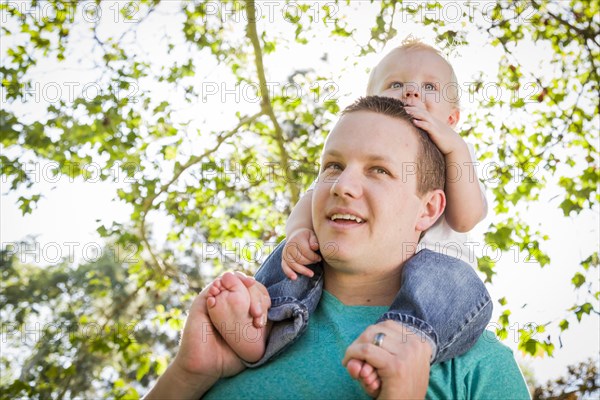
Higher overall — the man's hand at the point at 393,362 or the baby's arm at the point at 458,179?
the baby's arm at the point at 458,179

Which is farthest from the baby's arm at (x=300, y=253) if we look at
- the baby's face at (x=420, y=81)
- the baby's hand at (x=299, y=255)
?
the baby's face at (x=420, y=81)

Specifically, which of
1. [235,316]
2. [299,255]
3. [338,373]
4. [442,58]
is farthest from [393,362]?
[442,58]

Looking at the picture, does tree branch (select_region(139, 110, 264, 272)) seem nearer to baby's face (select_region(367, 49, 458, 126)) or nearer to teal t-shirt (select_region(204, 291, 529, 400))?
baby's face (select_region(367, 49, 458, 126))

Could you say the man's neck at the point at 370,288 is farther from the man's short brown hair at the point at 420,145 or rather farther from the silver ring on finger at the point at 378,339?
the silver ring on finger at the point at 378,339

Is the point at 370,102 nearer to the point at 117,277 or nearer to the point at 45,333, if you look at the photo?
the point at 45,333

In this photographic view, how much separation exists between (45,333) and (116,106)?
211 cm

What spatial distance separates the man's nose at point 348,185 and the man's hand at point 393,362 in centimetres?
40

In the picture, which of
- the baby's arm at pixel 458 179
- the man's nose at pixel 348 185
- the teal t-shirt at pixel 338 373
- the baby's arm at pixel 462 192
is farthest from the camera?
the baby's arm at pixel 462 192

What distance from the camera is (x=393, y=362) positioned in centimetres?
133

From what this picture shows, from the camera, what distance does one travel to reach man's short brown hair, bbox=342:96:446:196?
5.97 feet

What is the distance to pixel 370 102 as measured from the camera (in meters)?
1.86

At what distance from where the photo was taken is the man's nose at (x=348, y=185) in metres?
1.67

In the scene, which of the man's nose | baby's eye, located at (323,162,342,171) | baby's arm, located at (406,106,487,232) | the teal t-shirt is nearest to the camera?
the teal t-shirt

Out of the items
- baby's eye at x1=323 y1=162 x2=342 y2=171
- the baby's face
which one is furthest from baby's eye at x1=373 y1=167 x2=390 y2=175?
the baby's face
